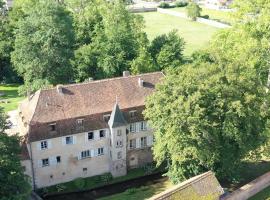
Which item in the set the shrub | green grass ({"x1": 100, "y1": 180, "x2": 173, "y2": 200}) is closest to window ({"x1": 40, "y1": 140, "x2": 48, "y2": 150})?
the shrub

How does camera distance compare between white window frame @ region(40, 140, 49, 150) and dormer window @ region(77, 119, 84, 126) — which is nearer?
white window frame @ region(40, 140, 49, 150)

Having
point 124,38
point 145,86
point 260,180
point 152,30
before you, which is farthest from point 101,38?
point 152,30

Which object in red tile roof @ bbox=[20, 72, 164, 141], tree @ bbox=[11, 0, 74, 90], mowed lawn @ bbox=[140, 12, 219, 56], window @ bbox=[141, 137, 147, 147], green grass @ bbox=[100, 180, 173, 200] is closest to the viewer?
green grass @ bbox=[100, 180, 173, 200]

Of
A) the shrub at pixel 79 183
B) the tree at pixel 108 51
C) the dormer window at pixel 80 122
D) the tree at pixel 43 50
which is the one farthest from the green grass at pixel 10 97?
the shrub at pixel 79 183

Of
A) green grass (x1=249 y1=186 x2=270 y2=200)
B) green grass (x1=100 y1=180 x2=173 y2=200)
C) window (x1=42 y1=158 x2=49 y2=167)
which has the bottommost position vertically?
green grass (x1=100 y1=180 x2=173 y2=200)

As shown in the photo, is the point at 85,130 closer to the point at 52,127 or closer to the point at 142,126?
the point at 52,127

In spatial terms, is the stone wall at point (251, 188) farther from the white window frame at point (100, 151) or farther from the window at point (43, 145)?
the window at point (43, 145)

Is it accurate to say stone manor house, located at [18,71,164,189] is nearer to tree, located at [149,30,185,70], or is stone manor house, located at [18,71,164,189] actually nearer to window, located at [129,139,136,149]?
window, located at [129,139,136,149]
